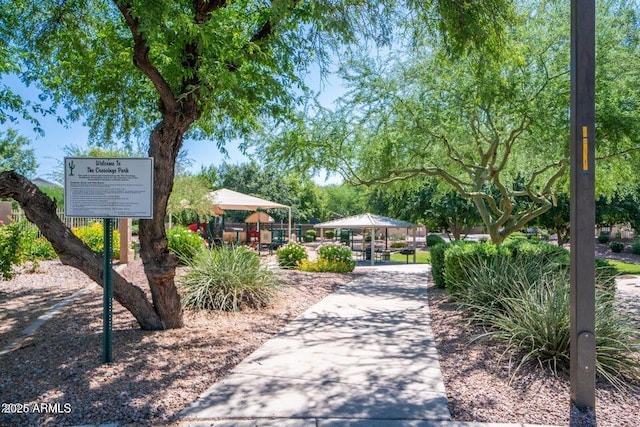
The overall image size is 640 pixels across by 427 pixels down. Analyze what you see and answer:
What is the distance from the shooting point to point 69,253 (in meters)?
5.52

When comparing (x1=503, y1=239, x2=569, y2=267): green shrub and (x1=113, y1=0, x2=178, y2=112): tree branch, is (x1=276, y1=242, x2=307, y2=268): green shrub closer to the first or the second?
(x1=503, y1=239, x2=569, y2=267): green shrub

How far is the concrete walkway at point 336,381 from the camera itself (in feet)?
12.0

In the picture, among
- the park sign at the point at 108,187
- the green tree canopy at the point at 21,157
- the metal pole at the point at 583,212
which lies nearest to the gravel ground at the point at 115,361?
the park sign at the point at 108,187

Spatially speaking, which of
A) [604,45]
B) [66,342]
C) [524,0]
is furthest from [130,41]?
[604,45]

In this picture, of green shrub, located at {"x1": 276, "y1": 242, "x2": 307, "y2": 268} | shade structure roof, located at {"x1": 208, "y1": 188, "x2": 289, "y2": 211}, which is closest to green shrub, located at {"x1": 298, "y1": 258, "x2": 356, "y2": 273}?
green shrub, located at {"x1": 276, "y1": 242, "x2": 307, "y2": 268}

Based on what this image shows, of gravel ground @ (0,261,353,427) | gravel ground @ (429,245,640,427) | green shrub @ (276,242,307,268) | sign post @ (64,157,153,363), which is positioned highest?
sign post @ (64,157,153,363)

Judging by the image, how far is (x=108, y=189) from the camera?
196 inches

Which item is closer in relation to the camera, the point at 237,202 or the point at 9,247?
the point at 9,247

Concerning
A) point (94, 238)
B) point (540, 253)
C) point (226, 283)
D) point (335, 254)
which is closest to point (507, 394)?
point (226, 283)

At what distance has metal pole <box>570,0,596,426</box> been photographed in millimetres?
3816

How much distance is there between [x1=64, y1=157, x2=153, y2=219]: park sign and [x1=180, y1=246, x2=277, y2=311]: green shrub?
299 centimetres

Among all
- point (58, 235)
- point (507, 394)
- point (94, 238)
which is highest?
point (58, 235)

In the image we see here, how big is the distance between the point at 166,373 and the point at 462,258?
5638 mm

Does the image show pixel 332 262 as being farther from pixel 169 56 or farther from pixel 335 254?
pixel 169 56
